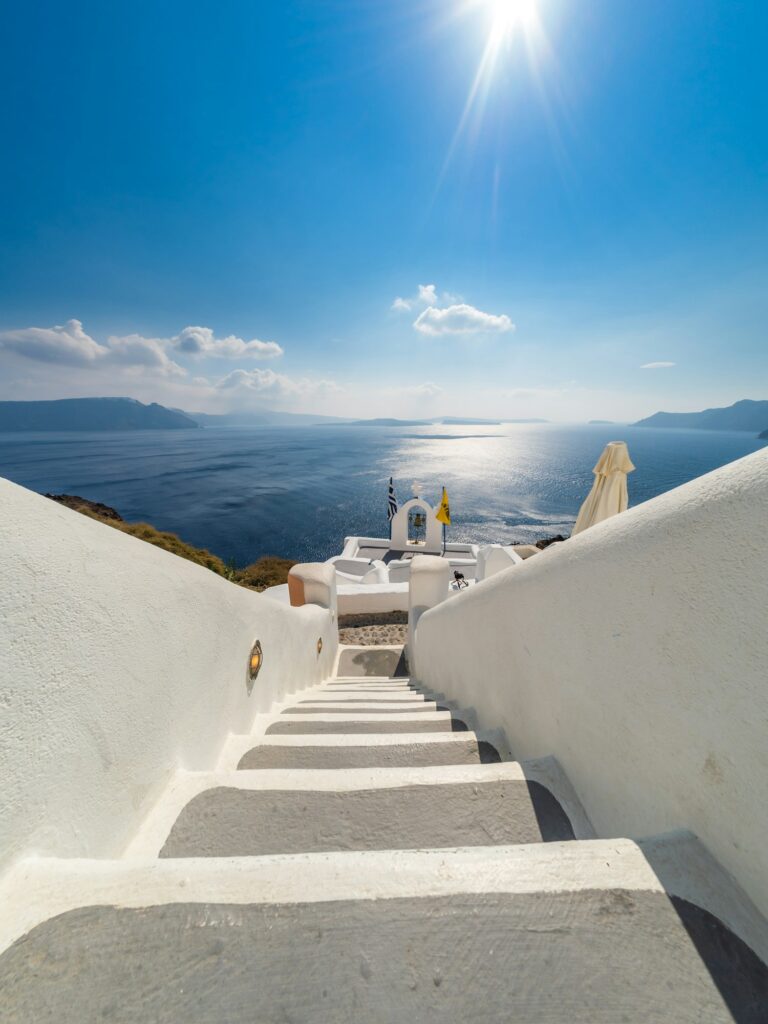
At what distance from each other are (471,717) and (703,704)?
7.12ft

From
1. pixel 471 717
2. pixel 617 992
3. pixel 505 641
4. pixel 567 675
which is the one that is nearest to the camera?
pixel 617 992

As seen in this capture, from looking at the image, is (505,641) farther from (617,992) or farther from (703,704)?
(617,992)

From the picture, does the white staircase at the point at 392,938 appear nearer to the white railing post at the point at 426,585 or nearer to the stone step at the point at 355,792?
the stone step at the point at 355,792

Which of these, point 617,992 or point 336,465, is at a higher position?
point 617,992

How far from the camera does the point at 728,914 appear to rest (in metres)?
0.94

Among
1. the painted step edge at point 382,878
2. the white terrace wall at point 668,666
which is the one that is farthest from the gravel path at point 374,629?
the painted step edge at point 382,878

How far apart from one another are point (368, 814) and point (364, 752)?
690 millimetres

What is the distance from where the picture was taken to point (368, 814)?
1.50 meters

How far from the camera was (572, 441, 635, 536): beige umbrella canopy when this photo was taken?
5.67 metres

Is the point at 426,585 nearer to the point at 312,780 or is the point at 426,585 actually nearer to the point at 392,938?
the point at 312,780

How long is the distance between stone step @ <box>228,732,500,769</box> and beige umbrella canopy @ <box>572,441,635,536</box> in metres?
4.52

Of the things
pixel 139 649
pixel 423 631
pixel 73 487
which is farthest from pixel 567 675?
pixel 73 487

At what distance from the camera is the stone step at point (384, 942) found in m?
0.79

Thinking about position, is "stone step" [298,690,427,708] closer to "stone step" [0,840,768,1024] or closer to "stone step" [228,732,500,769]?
"stone step" [228,732,500,769]
